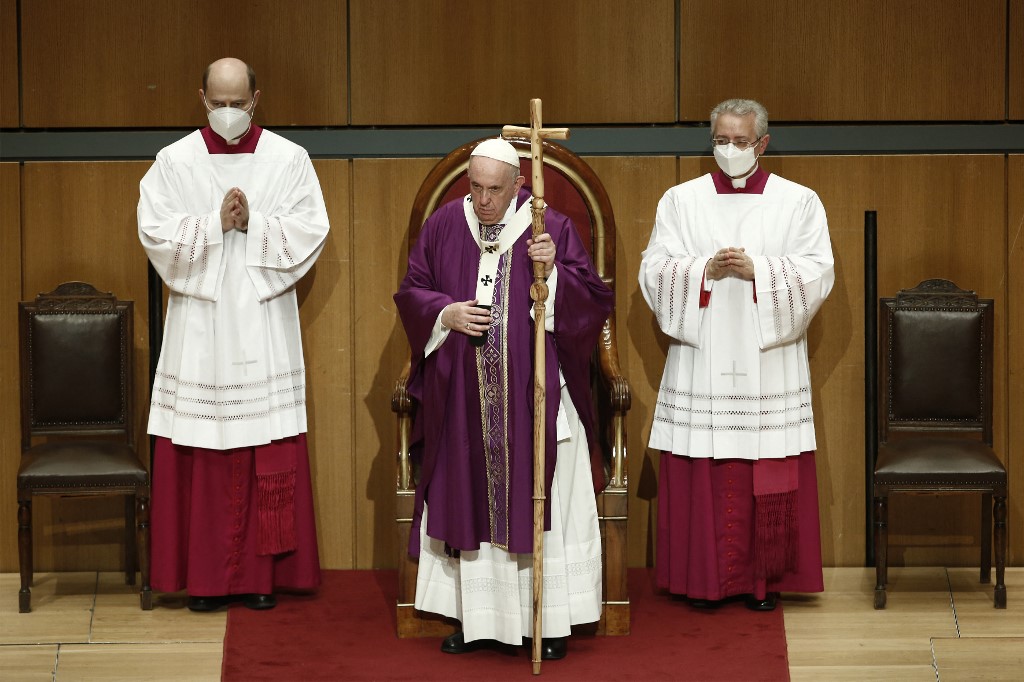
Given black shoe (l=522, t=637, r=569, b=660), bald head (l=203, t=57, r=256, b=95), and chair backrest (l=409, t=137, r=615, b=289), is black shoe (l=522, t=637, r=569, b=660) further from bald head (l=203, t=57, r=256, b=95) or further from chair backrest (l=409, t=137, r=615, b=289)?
bald head (l=203, t=57, r=256, b=95)

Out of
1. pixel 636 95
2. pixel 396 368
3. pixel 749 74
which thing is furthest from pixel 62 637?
pixel 749 74

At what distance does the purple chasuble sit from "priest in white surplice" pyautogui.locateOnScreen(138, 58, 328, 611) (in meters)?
0.87

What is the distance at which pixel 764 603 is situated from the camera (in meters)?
6.35

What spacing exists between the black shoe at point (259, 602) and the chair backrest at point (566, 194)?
1.64 meters

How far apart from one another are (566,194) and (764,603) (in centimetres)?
193

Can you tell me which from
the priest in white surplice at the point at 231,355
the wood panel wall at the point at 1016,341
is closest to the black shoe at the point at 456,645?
the priest in white surplice at the point at 231,355

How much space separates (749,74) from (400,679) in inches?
125

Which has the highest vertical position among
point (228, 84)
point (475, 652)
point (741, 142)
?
point (228, 84)

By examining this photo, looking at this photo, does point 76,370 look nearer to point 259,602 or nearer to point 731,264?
point 259,602

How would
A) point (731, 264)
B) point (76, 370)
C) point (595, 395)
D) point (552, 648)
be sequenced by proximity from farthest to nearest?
point (76, 370)
point (595, 395)
point (731, 264)
point (552, 648)

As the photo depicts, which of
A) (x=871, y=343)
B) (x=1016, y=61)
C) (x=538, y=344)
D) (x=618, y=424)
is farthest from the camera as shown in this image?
(x=871, y=343)

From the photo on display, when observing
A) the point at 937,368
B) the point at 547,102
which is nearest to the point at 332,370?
the point at 547,102

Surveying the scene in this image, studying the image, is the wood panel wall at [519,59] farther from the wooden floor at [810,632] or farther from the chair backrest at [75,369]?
the wooden floor at [810,632]

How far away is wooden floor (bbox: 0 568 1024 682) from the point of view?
18.6 ft
